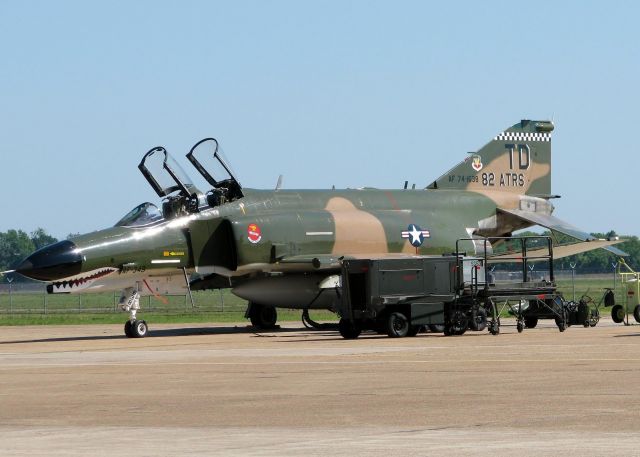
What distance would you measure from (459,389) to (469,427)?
12.0 ft

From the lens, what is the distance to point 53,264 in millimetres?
30094

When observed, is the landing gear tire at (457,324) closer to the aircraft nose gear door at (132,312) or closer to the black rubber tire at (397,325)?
the black rubber tire at (397,325)

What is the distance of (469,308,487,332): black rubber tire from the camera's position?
29.6 meters

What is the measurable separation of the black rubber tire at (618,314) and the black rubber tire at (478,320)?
596 centimetres

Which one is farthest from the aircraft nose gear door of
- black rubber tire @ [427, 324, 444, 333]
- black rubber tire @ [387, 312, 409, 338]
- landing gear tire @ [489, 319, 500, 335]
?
landing gear tire @ [489, 319, 500, 335]

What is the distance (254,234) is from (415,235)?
5252 millimetres

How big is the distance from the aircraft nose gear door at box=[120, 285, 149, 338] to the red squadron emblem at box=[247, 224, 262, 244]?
3.12m

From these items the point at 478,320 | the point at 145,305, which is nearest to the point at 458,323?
the point at 478,320

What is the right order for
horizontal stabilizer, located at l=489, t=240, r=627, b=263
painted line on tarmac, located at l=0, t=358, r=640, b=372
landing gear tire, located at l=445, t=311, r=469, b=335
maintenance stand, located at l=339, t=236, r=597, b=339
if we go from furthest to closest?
horizontal stabilizer, located at l=489, t=240, r=627, b=263 → landing gear tire, located at l=445, t=311, r=469, b=335 → maintenance stand, located at l=339, t=236, r=597, b=339 → painted line on tarmac, located at l=0, t=358, r=640, b=372

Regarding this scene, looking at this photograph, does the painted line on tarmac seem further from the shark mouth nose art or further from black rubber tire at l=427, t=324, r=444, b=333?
black rubber tire at l=427, t=324, r=444, b=333

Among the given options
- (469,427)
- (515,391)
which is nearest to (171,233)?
(515,391)

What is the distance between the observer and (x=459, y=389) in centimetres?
1573

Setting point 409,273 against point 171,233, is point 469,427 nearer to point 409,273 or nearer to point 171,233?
point 409,273

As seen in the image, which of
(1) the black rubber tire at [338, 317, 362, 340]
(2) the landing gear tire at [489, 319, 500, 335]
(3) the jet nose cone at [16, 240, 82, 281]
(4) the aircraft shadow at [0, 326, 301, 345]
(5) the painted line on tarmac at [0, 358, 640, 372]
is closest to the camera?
(5) the painted line on tarmac at [0, 358, 640, 372]
